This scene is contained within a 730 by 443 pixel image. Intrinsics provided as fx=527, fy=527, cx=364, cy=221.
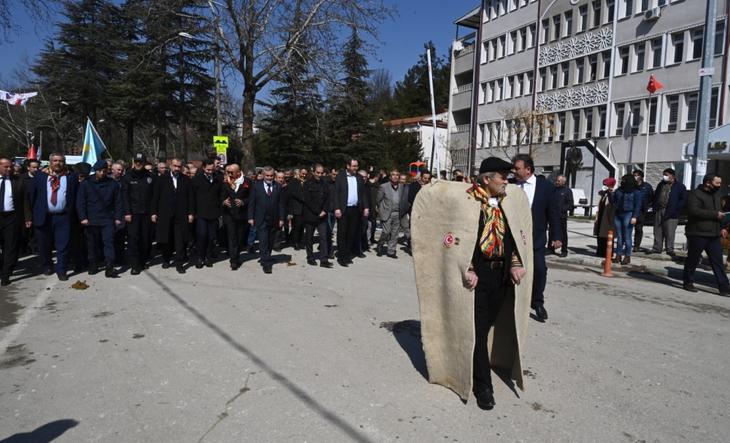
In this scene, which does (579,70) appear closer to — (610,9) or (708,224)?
(610,9)

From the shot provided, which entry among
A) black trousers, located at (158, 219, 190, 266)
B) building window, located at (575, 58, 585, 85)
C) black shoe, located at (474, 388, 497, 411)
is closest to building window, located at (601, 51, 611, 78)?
building window, located at (575, 58, 585, 85)

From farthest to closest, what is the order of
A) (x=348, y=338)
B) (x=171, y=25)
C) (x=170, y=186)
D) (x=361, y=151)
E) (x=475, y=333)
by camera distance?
(x=361, y=151)
(x=171, y=25)
(x=170, y=186)
(x=348, y=338)
(x=475, y=333)

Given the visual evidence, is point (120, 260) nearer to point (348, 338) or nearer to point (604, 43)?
point (348, 338)

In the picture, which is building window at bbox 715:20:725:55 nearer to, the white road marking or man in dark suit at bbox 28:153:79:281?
man in dark suit at bbox 28:153:79:281

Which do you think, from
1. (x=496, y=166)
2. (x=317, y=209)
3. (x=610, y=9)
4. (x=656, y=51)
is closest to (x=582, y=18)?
(x=610, y=9)

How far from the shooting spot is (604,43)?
37.5m

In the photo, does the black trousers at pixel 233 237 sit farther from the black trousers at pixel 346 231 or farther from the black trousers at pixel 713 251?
the black trousers at pixel 713 251

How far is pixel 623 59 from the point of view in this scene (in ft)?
120

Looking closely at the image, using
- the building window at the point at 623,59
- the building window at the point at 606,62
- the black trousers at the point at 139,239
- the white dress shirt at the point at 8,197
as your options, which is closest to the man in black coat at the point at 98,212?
the black trousers at the point at 139,239

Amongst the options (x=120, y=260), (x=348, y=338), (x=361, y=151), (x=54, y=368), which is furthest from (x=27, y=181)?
(x=361, y=151)

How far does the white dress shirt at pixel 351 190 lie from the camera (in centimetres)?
1060

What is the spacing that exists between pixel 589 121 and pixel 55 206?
38.1 meters

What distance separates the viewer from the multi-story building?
105ft

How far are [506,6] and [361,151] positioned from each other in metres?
19.5
